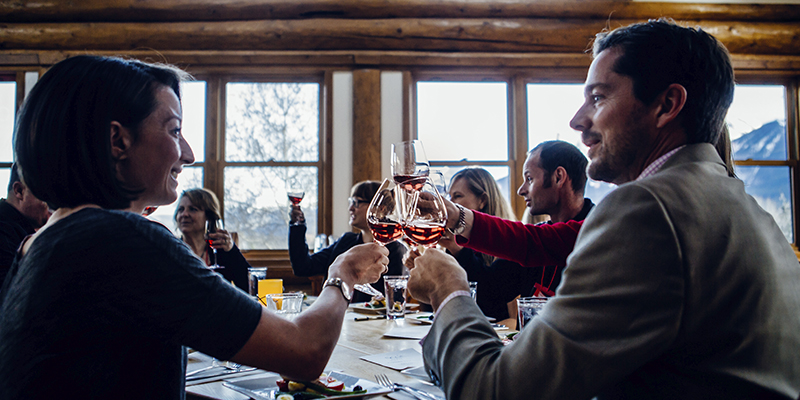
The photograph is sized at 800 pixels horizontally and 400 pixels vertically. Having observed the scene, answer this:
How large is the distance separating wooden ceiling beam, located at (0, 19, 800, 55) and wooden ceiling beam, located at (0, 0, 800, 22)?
60mm

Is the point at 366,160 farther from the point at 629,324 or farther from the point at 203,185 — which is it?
the point at 629,324

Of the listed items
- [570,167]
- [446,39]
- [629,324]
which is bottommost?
[629,324]

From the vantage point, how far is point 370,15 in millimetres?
4336

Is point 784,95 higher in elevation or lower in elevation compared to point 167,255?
higher

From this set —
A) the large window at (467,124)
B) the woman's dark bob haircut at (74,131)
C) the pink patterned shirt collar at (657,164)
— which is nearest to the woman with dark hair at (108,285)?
the woman's dark bob haircut at (74,131)

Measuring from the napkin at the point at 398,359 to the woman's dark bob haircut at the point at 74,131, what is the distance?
706mm

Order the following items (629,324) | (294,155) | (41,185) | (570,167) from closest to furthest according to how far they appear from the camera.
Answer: (629,324) < (41,185) < (570,167) < (294,155)

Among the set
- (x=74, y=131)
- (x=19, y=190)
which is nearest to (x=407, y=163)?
(x=74, y=131)

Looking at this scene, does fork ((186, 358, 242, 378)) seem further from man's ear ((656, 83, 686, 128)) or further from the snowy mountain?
the snowy mountain

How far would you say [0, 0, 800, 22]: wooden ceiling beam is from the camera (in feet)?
13.9

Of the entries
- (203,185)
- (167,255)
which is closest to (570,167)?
(167,255)

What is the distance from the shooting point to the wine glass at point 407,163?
133 centimetres

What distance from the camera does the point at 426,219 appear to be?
4.02ft

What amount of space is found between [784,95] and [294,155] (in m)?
4.66
